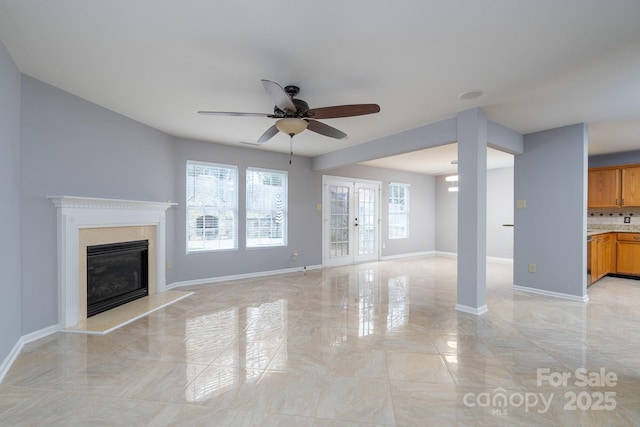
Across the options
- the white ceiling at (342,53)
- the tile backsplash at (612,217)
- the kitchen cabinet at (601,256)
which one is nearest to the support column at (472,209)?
the white ceiling at (342,53)

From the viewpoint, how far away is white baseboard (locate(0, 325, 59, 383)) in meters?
2.16

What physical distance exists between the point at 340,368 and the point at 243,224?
12.1ft

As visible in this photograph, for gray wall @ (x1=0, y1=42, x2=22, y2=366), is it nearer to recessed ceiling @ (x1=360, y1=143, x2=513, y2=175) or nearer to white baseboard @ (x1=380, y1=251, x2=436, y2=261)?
recessed ceiling @ (x1=360, y1=143, x2=513, y2=175)

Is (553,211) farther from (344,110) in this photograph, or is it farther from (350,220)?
(350,220)

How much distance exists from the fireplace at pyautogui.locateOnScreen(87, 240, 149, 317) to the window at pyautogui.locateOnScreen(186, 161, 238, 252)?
882mm

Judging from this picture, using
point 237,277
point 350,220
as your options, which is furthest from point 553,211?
point 237,277

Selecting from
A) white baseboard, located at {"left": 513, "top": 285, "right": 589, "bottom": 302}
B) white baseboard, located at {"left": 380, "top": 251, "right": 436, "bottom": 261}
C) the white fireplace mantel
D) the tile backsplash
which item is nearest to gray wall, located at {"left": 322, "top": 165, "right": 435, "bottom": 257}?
white baseboard, located at {"left": 380, "top": 251, "right": 436, "bottom": 261}

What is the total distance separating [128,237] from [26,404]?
2.33 meters

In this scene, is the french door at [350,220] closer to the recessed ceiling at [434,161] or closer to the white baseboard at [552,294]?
the recessed ceiling at [434,161]

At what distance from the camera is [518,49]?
2.20 metres

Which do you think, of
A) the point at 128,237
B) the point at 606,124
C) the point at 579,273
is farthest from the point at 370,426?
the point at 606,124

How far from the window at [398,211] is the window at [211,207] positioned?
172 inches

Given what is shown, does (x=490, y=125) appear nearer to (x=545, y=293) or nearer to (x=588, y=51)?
(x=588, y=51)

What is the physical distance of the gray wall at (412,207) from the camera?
7.46m
